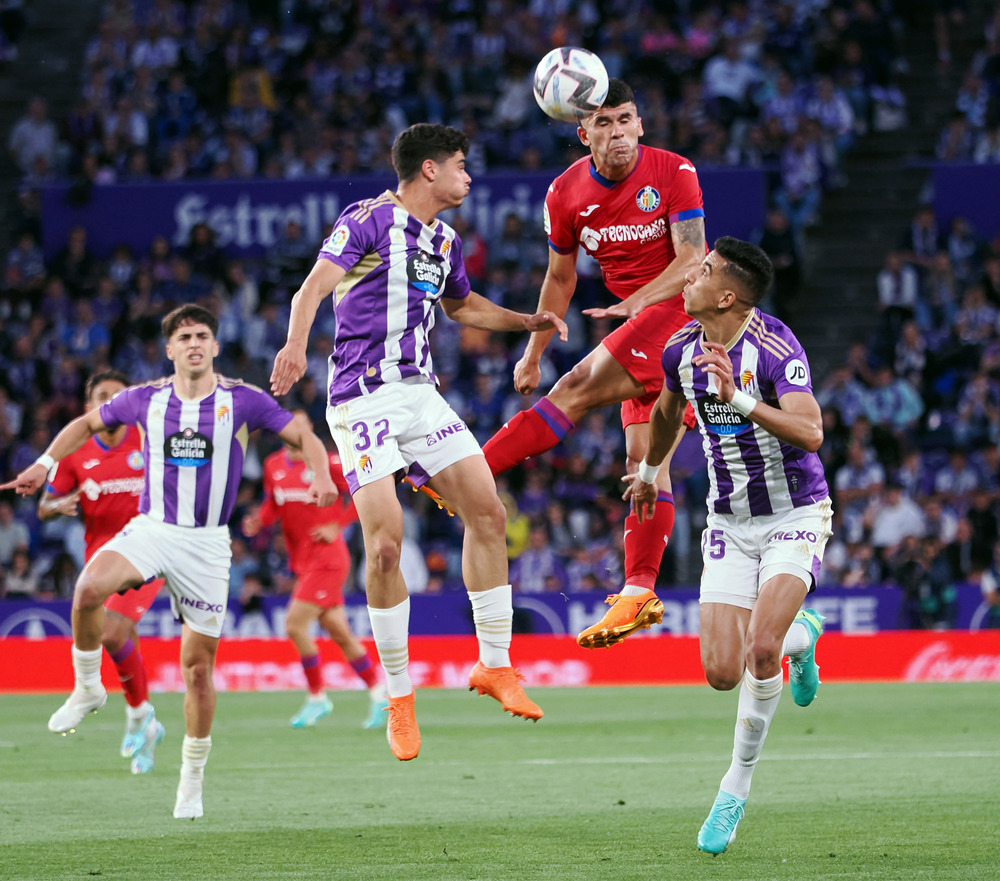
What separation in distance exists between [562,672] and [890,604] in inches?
150

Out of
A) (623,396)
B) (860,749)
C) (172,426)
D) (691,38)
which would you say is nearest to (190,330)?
(172,426)

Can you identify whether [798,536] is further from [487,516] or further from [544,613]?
[544,613]

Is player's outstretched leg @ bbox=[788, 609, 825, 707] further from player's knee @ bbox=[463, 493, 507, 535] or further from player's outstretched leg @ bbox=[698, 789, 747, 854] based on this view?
player's knee @ bbox=[463, 493, 507, 535]

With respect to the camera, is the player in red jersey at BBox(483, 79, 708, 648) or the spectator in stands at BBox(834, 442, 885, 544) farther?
the spectator in stands at BBox(834, 442, 885, 544)

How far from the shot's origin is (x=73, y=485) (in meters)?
12.3

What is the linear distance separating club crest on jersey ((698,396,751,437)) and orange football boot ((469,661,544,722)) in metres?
1.61

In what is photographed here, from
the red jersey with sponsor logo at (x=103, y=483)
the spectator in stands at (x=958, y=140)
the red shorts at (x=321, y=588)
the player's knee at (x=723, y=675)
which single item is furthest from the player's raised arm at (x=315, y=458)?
the spectator in stands at (x=958, y=140)

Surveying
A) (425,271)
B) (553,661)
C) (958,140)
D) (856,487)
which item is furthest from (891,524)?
(425,271)

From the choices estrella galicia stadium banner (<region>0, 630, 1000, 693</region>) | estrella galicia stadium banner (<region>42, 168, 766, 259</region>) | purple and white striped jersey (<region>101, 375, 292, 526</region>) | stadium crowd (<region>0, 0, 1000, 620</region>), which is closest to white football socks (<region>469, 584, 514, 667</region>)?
purple and white striped jersey (<region>101, 375, 292, 526</region>)

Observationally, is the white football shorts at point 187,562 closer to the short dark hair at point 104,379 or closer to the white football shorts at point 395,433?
the white football shorts at point 395,433

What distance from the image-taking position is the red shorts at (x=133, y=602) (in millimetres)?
11055

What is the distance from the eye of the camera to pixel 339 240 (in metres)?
7.50

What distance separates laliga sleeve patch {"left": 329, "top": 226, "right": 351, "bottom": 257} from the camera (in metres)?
7.47

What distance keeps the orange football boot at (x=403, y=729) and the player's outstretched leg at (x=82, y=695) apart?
297cm
